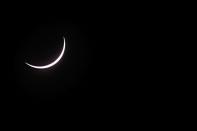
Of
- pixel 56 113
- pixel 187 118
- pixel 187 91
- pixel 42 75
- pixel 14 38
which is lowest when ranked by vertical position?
pixel 187 118

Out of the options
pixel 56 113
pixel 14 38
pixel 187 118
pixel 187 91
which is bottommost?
pixel 187 118

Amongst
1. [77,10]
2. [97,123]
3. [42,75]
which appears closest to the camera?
[77,10]

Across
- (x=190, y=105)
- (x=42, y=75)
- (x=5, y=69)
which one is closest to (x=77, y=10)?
(x=42, y=75)

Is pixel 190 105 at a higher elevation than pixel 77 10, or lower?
lower

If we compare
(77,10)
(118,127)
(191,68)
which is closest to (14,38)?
(77,10)

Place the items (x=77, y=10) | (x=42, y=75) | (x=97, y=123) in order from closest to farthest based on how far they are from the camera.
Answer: (x=77, y=10) < (x=42, y=75) < (x=97, y=123)

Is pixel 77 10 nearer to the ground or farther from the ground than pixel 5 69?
farther from the ground

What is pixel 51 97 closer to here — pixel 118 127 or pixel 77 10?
pixel 118 127

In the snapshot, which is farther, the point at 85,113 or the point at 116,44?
the point at 85,113

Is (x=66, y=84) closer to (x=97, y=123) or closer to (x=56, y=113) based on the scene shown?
(x=56, y=113)
